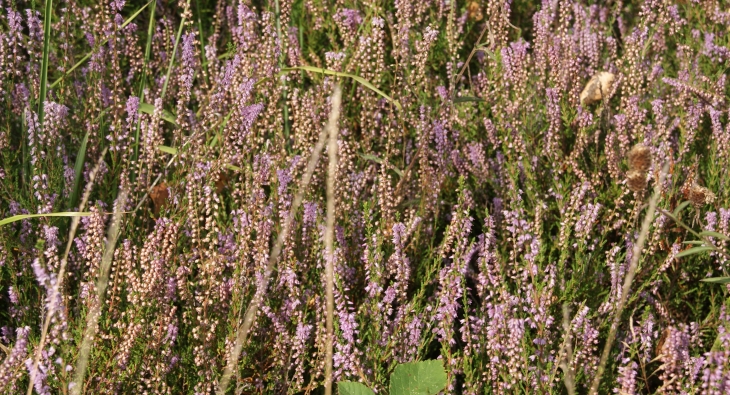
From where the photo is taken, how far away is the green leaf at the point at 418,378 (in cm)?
243

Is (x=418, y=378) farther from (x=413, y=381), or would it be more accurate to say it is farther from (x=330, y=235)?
(x=330, y=235)

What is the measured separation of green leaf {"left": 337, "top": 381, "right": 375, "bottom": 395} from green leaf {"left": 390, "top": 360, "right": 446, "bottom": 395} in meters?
0.08

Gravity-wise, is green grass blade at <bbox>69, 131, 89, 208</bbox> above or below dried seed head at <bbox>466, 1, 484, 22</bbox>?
below

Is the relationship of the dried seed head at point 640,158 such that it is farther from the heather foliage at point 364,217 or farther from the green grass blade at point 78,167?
the green grass blade at point 78,167

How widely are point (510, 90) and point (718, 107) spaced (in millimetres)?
923

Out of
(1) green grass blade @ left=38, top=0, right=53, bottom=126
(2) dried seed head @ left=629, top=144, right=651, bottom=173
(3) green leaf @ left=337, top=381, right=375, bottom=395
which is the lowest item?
(3) green leaf @ left=337, top=381, right=375, bottom=395

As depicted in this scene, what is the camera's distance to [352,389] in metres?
2.44

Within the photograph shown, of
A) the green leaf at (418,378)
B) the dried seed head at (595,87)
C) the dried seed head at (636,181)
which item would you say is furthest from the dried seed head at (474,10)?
the green leaf at (418,378)

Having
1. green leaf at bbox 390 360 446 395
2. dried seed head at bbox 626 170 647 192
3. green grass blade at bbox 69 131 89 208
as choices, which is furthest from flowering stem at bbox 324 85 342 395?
green grass blade at bbox 69 131 89 208

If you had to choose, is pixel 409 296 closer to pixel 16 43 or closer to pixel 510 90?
pixel 510 90

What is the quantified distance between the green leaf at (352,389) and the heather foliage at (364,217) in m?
0.13

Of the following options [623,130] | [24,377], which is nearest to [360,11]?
[623,130]

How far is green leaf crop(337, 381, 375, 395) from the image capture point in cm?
243

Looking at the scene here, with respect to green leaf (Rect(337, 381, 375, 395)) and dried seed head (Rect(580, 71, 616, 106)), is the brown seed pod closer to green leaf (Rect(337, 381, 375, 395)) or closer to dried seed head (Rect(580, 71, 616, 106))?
green leaf (Rect(337, 381, 375, 395))
